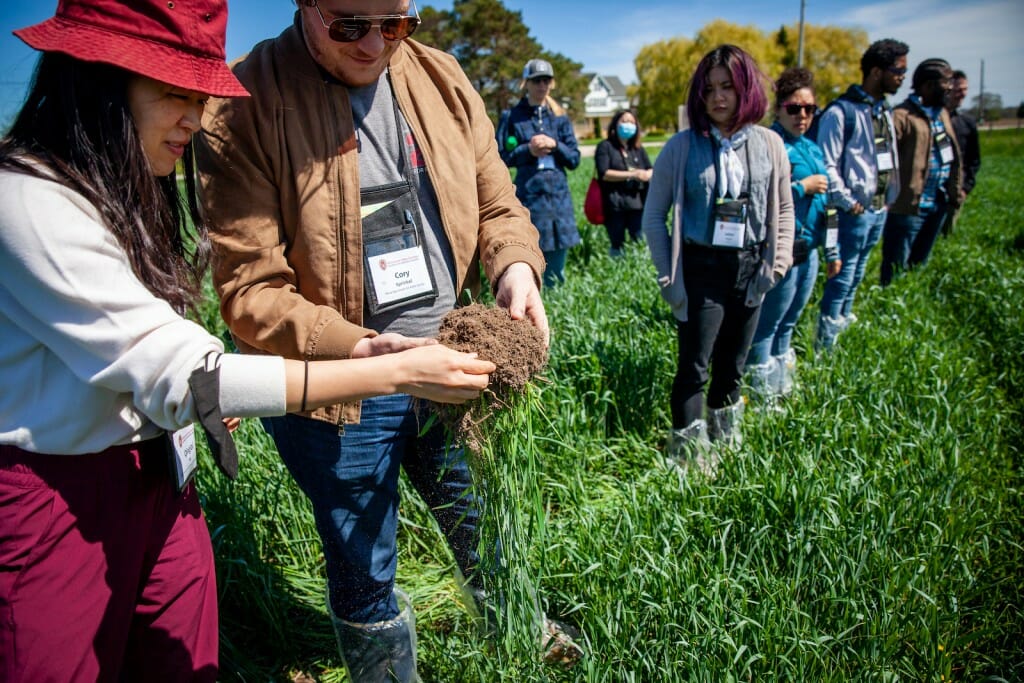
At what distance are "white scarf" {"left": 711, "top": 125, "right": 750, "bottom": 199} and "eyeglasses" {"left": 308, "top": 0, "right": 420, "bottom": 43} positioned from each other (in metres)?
1.92

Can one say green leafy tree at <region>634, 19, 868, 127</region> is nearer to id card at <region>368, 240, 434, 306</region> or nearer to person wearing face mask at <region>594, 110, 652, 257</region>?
person wearing face mask at <region>594, 110, 652, 257</region>

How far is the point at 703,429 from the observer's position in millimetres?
3264

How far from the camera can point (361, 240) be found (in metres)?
1.57

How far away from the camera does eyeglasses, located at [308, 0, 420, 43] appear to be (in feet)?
4.72

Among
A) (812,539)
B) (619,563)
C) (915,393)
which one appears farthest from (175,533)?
(915,393)

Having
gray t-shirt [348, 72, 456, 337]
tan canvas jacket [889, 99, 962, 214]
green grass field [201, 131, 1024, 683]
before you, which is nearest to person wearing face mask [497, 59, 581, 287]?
green grass field [201, 131, 1024, 683]

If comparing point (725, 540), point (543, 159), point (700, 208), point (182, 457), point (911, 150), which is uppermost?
point (543, 159)

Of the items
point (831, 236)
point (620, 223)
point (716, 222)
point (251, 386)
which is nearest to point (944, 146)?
point (831, 236)

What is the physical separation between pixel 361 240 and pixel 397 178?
20cm

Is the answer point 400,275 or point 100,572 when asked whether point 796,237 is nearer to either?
point 400,275

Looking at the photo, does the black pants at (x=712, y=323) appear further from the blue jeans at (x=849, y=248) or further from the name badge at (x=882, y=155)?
the name badge at (x=882, y=155)

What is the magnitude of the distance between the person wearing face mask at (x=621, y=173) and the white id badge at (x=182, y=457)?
217 inches

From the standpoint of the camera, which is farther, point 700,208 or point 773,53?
point 773,53

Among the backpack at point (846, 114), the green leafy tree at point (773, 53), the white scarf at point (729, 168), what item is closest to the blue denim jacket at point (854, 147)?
the backpack at point (846, 114)
